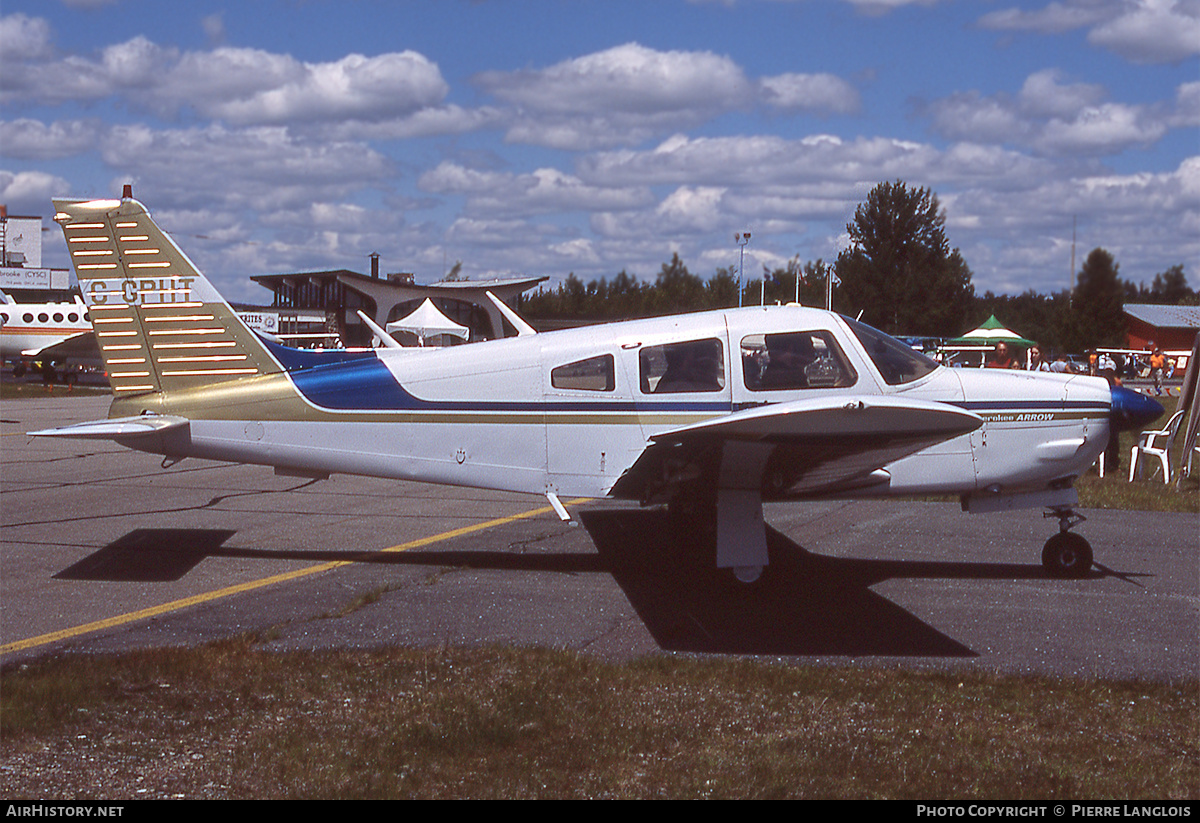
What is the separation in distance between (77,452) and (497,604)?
39.0 ft

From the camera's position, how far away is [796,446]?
644cm

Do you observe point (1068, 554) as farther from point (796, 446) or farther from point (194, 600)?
point (194, 600)

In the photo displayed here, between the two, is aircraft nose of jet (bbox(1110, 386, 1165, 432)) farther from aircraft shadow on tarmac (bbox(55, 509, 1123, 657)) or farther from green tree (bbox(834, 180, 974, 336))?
green tree (bbox(834, 180, 974, 336))

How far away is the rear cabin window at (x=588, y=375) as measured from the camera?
26.2 ft

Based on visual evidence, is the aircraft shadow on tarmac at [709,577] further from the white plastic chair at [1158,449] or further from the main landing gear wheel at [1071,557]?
the white plastic chair at [1158,449]

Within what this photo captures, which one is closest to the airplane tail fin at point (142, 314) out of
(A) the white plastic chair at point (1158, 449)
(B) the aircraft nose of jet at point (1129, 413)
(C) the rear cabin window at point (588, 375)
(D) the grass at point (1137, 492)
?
(C) the rear cabin window at point (588, 375)

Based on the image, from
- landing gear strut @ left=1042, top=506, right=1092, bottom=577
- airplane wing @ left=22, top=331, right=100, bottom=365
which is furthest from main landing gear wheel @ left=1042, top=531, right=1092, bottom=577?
airplane wing @ left=22, top=331, right=100, bottom=365

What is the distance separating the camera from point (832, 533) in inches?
412

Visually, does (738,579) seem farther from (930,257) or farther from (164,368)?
(930,257)

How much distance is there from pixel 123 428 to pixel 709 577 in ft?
15.5

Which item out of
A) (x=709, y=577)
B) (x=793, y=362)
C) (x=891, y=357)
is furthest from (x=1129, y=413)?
(x=709, y=577)

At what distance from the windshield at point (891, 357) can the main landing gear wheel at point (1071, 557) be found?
6.28 ft

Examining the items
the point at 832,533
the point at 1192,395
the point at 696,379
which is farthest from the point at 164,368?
the point at 1192,395

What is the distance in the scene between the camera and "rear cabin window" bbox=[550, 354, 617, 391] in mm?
8000
